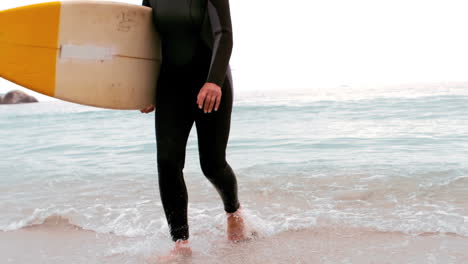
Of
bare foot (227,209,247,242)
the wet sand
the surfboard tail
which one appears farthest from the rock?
bare foot (227,209,247,242)

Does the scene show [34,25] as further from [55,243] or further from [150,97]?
[55,243]

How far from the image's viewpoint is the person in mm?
2143

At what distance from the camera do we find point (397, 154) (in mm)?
5492

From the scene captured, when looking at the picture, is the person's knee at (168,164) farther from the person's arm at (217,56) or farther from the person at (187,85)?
the person's arm at (217,56)

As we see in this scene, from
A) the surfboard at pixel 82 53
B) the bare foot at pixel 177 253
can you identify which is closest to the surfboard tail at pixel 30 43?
the surfboard at pixel 82 53

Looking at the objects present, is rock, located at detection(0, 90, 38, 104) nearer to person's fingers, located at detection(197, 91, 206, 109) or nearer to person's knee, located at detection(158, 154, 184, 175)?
person's knee, located at detection(158, 154, 184, 175)

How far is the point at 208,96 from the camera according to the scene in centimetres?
211

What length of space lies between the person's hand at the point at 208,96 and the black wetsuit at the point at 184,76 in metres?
0.03

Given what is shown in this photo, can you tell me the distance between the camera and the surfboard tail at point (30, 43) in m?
2.45

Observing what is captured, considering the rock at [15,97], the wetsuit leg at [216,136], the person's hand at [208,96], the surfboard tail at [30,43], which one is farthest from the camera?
the rock at [15,97]

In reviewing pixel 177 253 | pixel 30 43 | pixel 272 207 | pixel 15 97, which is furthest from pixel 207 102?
pixel 15 97

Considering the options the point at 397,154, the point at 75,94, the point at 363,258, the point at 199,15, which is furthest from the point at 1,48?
the point at 397,154

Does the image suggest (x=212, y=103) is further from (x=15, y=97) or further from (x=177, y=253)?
(x=15, y=97)

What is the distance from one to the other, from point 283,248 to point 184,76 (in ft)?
3.48
